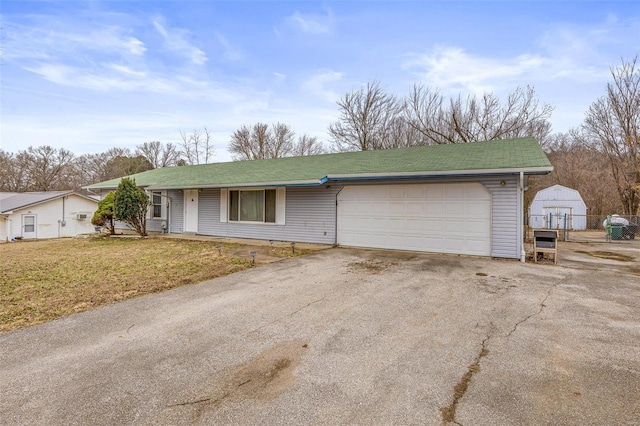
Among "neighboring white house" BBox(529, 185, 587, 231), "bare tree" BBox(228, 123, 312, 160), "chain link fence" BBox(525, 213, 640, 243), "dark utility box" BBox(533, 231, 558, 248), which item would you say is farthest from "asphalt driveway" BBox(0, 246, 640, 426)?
"bare tree" BBox(228, 123, 312, 160)

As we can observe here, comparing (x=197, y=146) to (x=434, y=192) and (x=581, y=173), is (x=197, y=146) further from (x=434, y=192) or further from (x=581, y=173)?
(x=581, y=173)

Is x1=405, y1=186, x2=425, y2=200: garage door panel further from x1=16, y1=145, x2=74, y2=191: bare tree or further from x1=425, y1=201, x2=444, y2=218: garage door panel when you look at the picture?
x1=16, y1=145, x2=74, y2=191: bare tree

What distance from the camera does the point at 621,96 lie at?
20812mm

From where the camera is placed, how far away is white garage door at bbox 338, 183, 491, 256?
8656 millimetres

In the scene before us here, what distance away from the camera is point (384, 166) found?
10.0 m

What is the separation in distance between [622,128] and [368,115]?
16.8 metres

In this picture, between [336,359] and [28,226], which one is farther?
[28,226]

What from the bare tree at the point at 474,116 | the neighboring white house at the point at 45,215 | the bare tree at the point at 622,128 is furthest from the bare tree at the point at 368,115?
the neighboring white house at the point at 45,215

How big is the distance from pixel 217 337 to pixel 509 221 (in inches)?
306

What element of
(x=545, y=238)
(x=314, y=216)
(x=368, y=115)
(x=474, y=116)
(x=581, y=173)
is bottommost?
(x=545, y=238)

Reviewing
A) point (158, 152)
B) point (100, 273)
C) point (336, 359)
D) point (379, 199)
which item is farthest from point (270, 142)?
point (336, 359)

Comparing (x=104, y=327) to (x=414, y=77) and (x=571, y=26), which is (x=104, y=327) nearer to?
(x=571, y=26)

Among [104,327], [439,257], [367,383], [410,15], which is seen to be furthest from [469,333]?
[410,15]

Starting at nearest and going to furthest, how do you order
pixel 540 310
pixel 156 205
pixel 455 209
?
pixel 540 310 → pixel 455 209 → pixel 156 205
